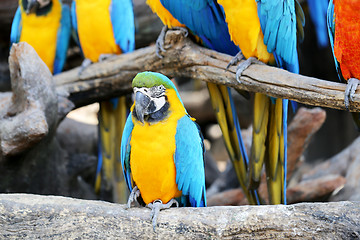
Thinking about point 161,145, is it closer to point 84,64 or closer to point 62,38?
point 84,64

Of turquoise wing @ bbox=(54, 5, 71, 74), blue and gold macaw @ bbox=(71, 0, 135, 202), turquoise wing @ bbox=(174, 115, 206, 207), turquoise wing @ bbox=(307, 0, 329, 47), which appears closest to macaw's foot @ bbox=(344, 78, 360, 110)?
turquoise wing @ bbox=(174, 115, 206, 207)

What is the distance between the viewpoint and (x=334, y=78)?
5.20m

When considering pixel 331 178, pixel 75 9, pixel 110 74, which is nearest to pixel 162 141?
pixel 110 74

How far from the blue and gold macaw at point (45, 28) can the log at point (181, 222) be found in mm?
1592

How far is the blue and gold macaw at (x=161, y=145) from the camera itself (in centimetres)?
176

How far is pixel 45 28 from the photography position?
10.1 feet

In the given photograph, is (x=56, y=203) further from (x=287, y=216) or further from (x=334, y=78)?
(x=334, y=78)

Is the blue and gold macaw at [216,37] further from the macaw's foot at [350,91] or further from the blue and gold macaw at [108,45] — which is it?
the macaw's foot at [350,91]

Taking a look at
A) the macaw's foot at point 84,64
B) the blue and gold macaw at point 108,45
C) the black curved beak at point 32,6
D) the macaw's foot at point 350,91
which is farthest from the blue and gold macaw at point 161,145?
the black curved beak at point 32,6

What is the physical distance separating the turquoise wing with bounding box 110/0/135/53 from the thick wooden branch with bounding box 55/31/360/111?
0.21m

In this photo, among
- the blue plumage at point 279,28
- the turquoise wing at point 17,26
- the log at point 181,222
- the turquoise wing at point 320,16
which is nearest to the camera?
the log at point 181,222

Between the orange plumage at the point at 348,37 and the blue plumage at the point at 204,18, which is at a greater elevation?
the blue plumage at the point at 204,18

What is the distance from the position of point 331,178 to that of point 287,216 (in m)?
1.66

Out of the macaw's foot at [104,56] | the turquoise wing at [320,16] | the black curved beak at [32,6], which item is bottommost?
the macaw's foot at [104,56]
